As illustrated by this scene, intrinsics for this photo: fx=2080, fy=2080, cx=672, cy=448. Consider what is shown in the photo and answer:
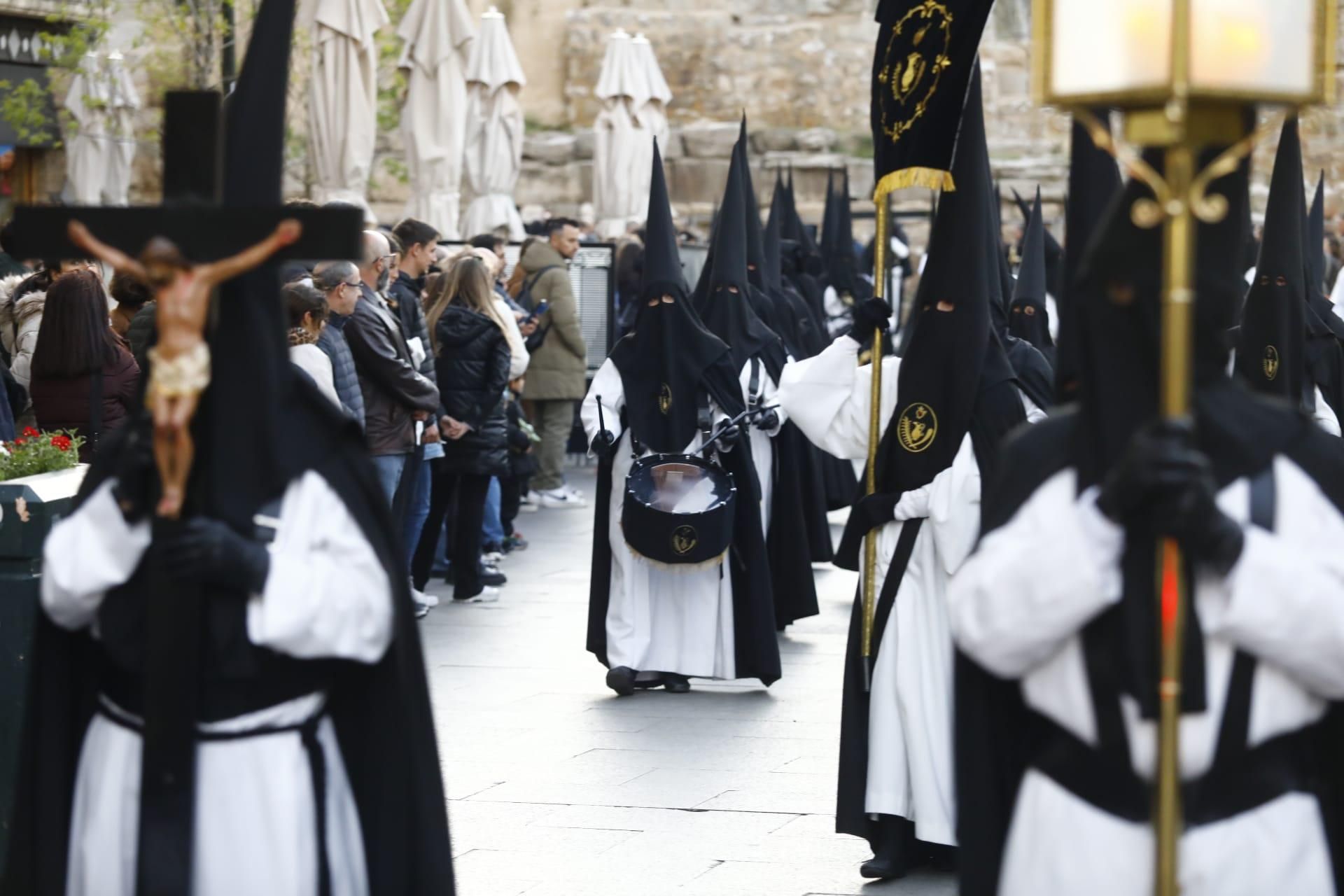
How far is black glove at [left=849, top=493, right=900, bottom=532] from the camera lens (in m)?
6.48

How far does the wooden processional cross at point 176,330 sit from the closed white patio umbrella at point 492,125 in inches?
597

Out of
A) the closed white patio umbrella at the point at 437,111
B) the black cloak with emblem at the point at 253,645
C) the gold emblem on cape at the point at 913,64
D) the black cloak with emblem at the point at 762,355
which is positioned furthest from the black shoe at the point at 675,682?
the closed white patio umbrella at the point at 437,111

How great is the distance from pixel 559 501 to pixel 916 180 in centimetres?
966

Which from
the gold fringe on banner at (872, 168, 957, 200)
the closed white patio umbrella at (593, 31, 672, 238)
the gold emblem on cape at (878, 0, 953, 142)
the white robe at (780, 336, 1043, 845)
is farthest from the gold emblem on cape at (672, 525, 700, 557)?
the closed white patio umbrella at (593, 31, 672, 238)

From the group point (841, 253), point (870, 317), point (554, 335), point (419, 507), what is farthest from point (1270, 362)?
point (841, 253)

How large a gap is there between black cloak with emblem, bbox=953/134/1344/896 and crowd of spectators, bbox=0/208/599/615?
3.82 metres

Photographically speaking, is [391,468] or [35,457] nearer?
[35,457]

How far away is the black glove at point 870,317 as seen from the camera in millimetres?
6582

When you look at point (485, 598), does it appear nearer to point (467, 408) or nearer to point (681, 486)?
point (467, 408)

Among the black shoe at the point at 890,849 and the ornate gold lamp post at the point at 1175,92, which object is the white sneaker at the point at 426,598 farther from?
the ornate gold lamp post at the point at 1175,92

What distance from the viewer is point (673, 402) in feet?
31.5

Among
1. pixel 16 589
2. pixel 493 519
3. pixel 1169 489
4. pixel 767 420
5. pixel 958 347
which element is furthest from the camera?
pixel 493 519

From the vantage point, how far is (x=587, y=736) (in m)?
8.33

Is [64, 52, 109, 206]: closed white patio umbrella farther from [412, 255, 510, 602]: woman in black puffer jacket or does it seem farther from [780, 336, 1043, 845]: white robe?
[780, 336, 1043, 845]: white robe
